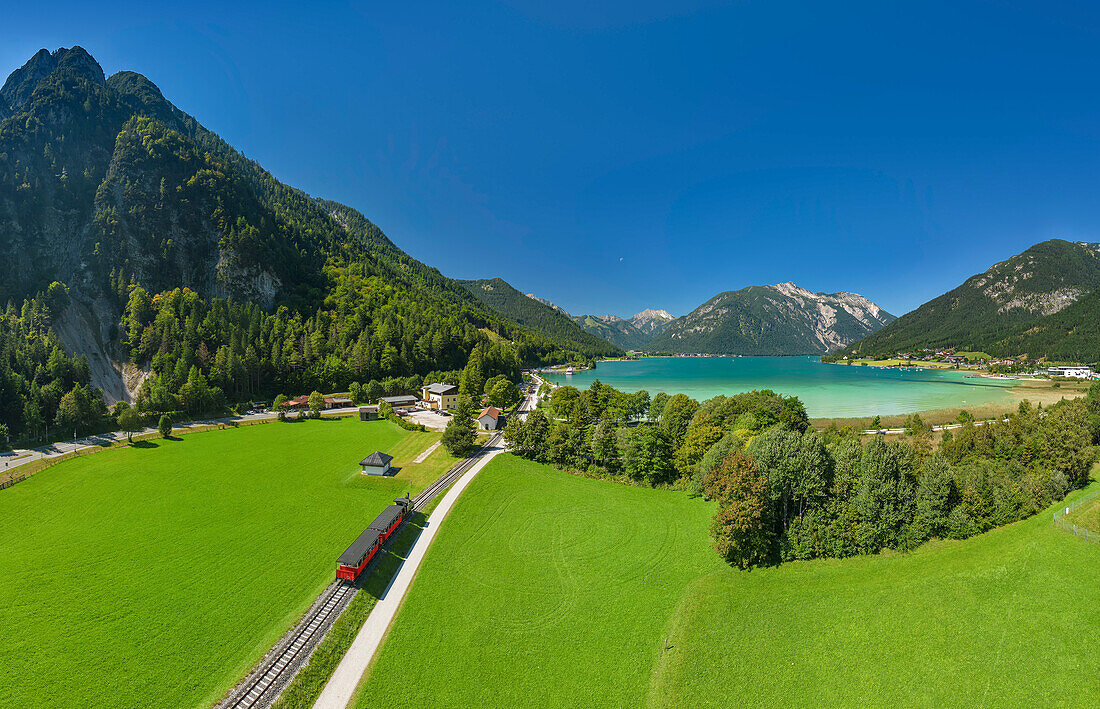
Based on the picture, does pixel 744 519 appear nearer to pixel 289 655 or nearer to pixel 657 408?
pixel 289 655

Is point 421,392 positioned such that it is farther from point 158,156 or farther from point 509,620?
point 158,156

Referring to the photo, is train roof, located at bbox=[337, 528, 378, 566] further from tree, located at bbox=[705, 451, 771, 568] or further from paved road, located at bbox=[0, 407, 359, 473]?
paved road, located at bbox=[0, 407, 359, 473]

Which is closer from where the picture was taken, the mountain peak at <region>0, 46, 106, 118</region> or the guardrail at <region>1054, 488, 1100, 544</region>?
the guardrail at <region>1054, 488, 1100, 544</region>

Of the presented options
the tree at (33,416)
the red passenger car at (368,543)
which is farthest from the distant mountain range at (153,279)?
the red passenger car at (368,543)

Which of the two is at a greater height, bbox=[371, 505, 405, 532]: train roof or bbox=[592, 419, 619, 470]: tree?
bbox=[592, 419, 619, 470]: tree

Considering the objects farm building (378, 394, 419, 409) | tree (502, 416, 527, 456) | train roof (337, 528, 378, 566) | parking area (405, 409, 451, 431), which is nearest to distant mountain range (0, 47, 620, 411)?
farm building (378, 394, 419, 409)

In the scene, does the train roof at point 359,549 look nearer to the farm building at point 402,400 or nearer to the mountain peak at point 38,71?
the farm building at point 402,400
